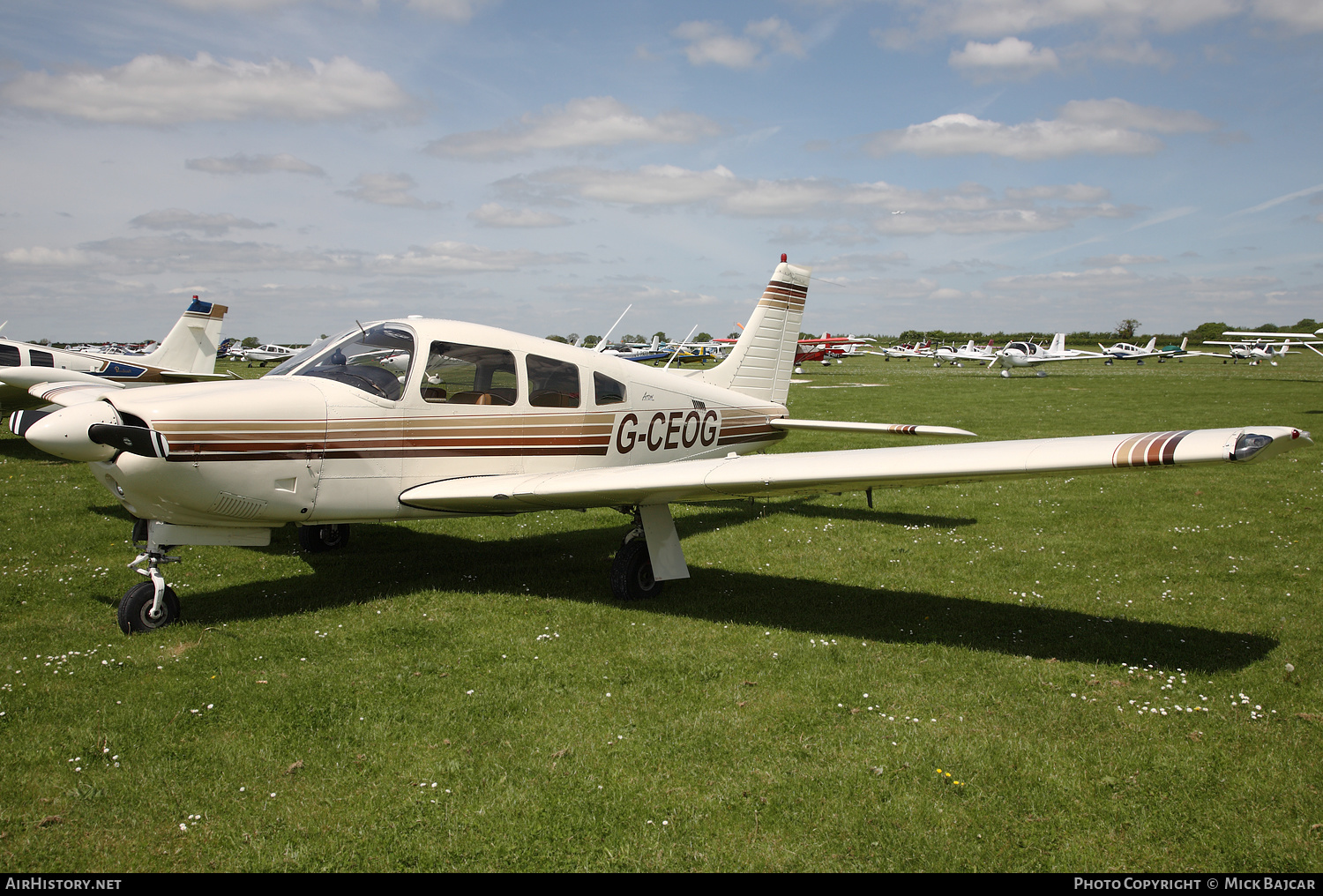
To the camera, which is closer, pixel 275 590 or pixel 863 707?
pixel 863 707

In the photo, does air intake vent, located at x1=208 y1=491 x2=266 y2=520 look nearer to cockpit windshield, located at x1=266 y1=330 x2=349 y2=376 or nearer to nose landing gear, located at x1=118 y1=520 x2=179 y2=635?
nose landing gear, located at x1=118 y1=520 x2=179 y2=635

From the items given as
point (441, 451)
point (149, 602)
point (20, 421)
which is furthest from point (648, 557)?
point (20, 421)

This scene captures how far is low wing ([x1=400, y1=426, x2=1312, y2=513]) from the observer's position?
4.19 m

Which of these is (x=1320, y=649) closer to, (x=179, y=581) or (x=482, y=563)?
(x=482, y=563)

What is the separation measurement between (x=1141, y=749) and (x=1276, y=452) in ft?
5.73

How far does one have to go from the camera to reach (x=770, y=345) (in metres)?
10.3

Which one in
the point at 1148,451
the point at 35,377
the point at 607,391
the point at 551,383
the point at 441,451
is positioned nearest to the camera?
the point at 1148,451

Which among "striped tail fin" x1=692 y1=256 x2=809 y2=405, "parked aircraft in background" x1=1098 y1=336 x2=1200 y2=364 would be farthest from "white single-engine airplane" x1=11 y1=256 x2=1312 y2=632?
"parked aircraft in background" x1=1098 y1=336 x2=1200 y2=364

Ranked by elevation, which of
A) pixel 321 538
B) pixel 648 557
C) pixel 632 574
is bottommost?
pixel 321 538

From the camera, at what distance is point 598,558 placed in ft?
27.3

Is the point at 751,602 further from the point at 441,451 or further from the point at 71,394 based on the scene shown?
the point at 71,394

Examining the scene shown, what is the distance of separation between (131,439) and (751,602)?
16.0 ft

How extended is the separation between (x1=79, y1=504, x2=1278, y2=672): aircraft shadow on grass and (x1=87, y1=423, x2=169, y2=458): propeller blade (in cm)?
158
